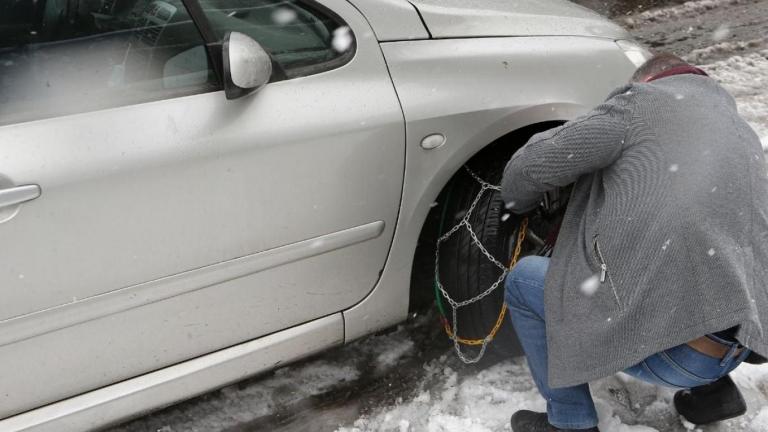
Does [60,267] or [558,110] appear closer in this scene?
[60,267]

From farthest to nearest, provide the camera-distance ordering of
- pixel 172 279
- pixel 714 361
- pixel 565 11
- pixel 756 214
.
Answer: pixel 565 11 → pixel 172 279 → pixel 714 361 → pixel 756 214

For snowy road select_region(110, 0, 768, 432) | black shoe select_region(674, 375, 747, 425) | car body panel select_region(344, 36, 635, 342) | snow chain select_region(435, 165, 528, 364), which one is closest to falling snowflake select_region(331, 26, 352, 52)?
car body panel select_region(344, 36, 635, 342)

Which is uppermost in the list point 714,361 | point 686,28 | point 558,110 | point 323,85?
point 323,85

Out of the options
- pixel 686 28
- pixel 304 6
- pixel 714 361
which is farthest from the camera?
pixel 686 28

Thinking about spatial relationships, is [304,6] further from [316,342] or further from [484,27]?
[316,342]

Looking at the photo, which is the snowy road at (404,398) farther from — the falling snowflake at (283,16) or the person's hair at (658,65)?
the falling snowflake at (283,16)

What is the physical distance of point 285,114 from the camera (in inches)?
74.5

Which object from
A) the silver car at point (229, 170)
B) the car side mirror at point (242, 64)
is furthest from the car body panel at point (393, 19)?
the car side mirror at point (242, 64)

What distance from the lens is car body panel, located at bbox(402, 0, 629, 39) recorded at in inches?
85.1

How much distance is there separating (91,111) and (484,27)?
48.1 inches

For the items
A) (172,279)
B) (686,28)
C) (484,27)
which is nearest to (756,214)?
(484,27)

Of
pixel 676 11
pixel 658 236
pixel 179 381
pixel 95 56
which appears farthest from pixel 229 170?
pixel 676 11

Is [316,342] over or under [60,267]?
under

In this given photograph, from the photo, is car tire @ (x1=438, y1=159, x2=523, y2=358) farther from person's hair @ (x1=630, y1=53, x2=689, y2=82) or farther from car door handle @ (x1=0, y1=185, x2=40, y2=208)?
car door handle @ (x1=0, y1=185, x2=40, y2=208)
